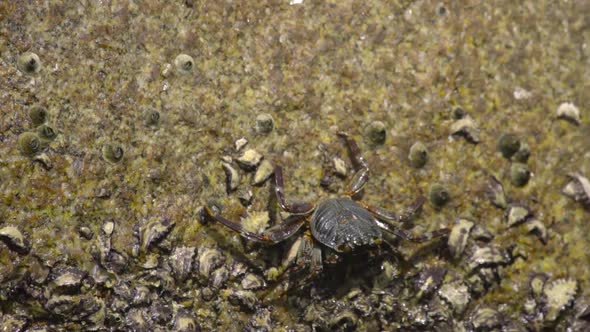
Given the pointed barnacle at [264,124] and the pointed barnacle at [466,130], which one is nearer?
the pointed barnacle at [264,124]

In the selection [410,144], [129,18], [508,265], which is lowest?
[508,265]

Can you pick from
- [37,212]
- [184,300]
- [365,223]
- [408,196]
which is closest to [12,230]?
[37,212]

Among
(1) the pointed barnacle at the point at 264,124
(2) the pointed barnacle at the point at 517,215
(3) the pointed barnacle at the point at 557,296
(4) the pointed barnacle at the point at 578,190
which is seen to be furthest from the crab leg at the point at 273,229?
(4) the pointed barnacle at the point at 578,190

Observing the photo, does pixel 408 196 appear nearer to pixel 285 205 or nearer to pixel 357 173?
pixel 357 173

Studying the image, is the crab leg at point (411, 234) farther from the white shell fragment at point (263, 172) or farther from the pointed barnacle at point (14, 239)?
the pointed barnacle at point (14, 239)

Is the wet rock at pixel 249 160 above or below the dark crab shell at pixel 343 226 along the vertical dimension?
above

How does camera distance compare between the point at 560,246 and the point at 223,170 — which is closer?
the point at 223,170

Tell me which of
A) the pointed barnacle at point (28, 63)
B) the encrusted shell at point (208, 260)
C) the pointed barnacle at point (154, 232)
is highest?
the pointed barnacle at point (28, 63)
